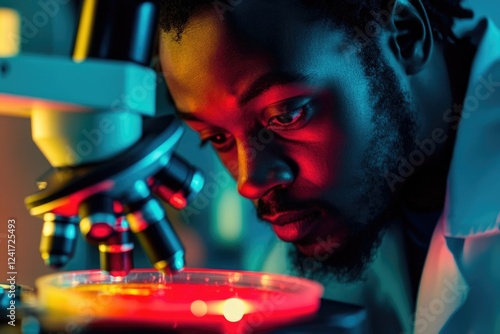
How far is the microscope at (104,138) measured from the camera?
63cm

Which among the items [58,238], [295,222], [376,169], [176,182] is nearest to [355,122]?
[376,169]

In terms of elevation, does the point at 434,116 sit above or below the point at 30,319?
above

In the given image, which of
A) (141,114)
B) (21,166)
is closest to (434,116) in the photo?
(141,114)

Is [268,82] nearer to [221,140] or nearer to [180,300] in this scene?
[221,140]

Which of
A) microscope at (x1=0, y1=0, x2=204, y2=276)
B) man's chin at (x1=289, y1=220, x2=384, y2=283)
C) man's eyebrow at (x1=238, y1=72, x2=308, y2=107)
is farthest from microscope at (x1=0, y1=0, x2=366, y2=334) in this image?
man's chin at (x1=289, y1=220, x2=384, y2=283)

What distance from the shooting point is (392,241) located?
1.15 meters

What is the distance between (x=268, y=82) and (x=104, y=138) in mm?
365

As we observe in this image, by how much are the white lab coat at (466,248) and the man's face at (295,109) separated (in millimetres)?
107

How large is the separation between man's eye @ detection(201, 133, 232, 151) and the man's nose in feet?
0.24

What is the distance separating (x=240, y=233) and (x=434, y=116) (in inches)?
17.9

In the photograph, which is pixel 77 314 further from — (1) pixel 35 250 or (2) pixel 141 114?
(1) pixel 35 250

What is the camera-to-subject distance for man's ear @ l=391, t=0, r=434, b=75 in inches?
41.2

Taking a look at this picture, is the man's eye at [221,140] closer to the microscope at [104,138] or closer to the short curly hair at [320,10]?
the short curly hair at [320,10]

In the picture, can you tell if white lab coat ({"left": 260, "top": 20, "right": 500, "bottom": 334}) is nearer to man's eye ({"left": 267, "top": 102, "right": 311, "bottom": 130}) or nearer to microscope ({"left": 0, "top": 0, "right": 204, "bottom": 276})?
man's eye ({"left": 267, "top": 102, "right": 311, "bottom": 130})
